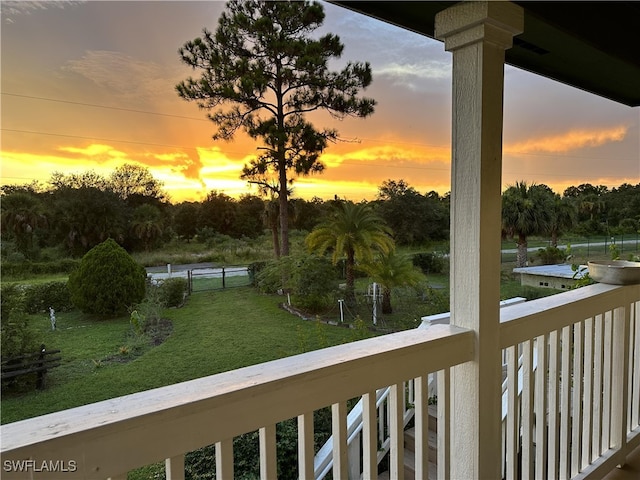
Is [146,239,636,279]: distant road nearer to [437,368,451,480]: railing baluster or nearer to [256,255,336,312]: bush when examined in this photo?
[256,255,336,312]: bush

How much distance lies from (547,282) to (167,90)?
2.08 m

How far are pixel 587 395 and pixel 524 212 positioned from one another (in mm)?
940

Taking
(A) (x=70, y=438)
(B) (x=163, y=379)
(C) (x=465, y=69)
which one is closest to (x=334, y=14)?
(C) (x=465, y=69)

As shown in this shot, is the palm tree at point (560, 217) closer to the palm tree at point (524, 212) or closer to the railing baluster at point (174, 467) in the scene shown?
the palm tree at point (524, 212)

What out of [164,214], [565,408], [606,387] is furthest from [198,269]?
[606,387]

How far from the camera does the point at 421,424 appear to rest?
3.90 ft

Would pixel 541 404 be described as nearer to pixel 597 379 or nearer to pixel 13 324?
pixel 597 379

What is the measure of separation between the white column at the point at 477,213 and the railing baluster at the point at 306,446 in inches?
24.2

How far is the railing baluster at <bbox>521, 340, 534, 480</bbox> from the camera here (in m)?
1.51

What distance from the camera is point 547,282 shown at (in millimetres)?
2121

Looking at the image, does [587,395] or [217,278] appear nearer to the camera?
[217,278]

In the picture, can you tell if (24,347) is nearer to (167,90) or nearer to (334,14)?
(167,90)

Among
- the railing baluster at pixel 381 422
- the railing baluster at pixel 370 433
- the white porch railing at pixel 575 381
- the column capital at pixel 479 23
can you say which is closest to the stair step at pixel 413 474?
the railing baluster at pixel 381 422

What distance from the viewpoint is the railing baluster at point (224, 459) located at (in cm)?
83
